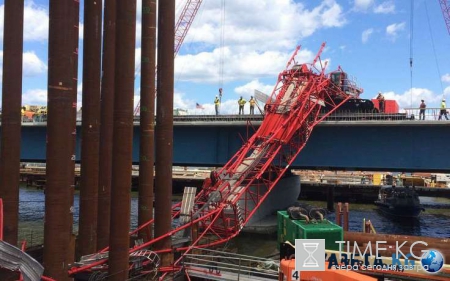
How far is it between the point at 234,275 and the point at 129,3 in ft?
35.3

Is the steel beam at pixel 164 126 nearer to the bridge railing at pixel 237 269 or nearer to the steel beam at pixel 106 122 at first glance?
the bridge railing at pixel 237 269

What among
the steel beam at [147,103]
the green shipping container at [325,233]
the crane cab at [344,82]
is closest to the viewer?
the green shipping container at [325,233]

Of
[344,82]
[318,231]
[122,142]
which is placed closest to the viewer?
[122,142]

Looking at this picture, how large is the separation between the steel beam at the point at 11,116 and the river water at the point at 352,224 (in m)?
14.5

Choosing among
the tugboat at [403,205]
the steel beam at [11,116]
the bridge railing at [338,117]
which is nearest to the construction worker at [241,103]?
the bridge railing at [338,117]

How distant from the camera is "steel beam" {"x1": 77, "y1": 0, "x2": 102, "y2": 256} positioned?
17328 mm

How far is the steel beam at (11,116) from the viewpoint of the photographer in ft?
40.9

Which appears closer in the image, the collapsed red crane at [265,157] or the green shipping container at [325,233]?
the green shipping container at [325,233]

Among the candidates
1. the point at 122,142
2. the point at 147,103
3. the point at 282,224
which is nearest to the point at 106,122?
the point at 147,103

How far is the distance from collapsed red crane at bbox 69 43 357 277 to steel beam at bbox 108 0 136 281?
7.67 metres

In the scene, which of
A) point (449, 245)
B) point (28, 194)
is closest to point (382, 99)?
point (449, 245)

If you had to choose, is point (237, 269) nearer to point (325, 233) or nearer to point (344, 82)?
point (325, 233)

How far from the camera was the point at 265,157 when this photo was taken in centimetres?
2941

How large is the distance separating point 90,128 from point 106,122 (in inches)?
39.0
